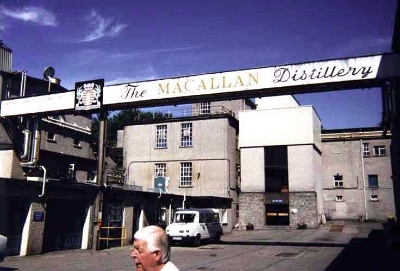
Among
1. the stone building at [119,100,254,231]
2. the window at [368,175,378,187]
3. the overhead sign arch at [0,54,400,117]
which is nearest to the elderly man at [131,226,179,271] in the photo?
the overhead sign arch at [0,54,400,117]

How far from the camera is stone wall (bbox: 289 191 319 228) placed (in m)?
36.5

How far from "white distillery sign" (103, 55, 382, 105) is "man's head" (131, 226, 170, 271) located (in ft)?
48.5

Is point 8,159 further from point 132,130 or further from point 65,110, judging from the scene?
point 132,130

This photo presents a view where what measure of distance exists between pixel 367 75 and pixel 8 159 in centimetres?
1871

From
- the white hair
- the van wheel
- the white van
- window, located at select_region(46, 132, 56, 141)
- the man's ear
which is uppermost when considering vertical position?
window, located at select_region(46, 132, 56, 141)

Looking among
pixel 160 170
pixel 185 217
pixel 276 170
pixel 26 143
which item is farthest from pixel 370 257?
pixel 160 170

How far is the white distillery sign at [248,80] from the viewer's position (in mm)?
16062

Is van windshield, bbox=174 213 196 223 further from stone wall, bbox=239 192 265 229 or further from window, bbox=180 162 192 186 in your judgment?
stone wall, bbox=239 192 265 229

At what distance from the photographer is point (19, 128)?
72.0ft

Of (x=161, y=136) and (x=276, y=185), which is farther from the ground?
(x=161, y=136)

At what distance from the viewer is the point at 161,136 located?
39.8m

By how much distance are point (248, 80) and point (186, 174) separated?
21925 millimetres

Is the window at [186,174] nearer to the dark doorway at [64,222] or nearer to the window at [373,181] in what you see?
the dark doorway at [64,222]

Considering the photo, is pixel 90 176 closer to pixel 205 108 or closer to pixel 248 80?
pixel 248 80
